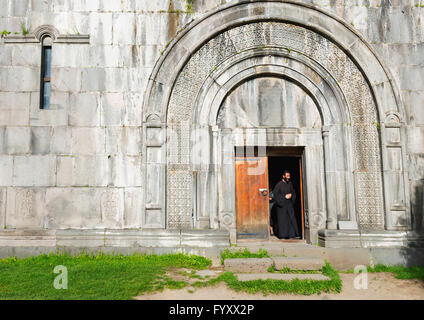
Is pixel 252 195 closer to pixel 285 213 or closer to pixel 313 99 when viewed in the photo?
pixel 285 213

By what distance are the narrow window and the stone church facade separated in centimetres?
3

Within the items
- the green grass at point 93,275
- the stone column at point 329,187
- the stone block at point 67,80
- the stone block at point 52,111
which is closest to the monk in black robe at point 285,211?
the stone column at point 329,187

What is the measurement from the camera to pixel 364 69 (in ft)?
24.3

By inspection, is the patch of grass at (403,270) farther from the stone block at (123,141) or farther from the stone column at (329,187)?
the stone block at (123,141)

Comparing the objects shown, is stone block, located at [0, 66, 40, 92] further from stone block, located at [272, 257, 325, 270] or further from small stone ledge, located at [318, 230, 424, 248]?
small stone ledge, located at [318, 230, 424, 248]

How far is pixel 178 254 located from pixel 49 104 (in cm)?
416

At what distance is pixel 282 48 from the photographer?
299 inches

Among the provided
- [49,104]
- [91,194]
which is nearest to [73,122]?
[49,104]

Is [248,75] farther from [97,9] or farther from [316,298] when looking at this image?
[316,298]

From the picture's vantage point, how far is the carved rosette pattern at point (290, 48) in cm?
720

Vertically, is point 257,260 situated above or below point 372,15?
below

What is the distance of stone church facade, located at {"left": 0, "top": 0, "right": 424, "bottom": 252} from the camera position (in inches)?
277

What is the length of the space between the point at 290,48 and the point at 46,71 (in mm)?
5276
